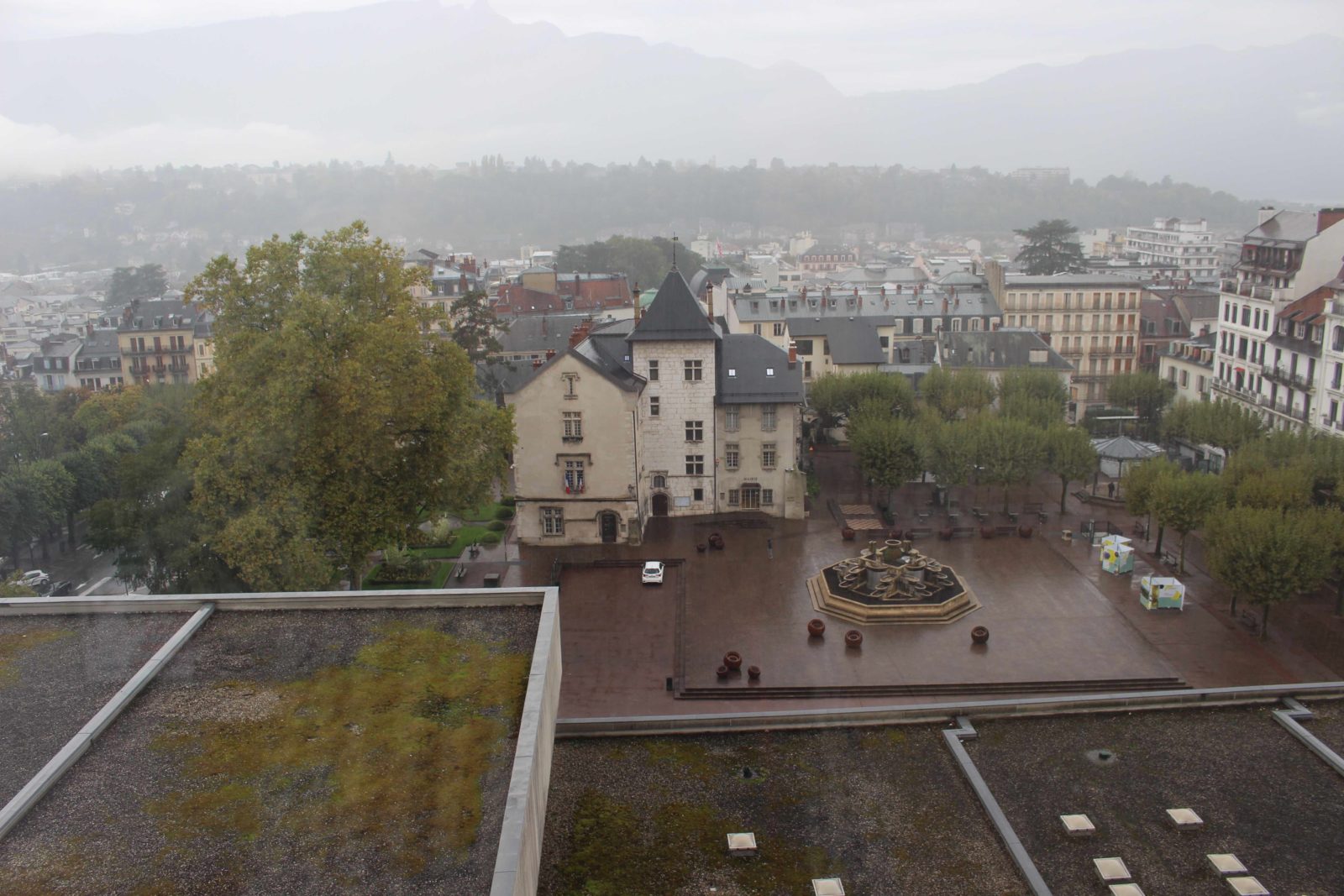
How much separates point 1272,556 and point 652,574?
19542 mm

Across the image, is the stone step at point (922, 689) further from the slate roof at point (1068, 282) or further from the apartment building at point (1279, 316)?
the slate roof at point (1068, 282)

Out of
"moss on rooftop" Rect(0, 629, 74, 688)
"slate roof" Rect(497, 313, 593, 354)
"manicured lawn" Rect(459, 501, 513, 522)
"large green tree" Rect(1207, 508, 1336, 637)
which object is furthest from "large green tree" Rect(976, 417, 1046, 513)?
"moss on rooftop" Rect(0, 629, 74, 688)

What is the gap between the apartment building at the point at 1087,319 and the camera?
74875 millimetres

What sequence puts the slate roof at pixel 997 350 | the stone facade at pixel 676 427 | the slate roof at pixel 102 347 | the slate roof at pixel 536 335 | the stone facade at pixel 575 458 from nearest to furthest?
the stone facade at pixel 575 458 → the stone facade at pixel 676 427 → the slate roof at pixel 997 350 → the slate roof at pixel 536 335 → the slate roof at pixel 102 347

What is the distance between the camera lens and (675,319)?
42.7 m

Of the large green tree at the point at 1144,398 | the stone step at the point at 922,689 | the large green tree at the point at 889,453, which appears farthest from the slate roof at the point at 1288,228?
the stone step at the point at 922,689

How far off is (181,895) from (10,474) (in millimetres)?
41792

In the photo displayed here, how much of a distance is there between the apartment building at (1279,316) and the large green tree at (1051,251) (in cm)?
4971

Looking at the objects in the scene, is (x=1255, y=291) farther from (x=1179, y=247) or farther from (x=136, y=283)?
(x=136, y=283)

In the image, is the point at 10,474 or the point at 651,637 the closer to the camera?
the point at 651,637

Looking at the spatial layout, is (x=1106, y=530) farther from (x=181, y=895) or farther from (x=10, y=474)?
(x=10, y=474)

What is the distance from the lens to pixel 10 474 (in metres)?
45.8

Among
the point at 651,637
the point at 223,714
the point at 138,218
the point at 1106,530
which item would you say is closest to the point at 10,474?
the point at 651,637

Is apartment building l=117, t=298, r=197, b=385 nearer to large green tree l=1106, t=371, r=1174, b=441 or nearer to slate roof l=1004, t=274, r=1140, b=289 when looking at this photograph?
slate roof l=1004, t=274, r=1140, b=289
